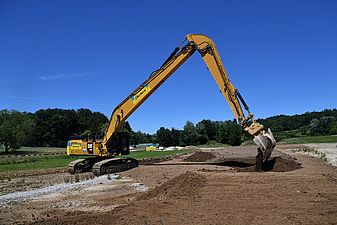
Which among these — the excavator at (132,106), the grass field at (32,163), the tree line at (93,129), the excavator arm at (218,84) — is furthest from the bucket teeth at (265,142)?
the tree line at (93,129)

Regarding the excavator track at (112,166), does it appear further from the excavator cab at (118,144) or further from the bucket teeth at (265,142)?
the bucket teeth at (265,142)

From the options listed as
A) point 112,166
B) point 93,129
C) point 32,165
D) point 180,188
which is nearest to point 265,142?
point 180,188

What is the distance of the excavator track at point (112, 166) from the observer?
1848cm

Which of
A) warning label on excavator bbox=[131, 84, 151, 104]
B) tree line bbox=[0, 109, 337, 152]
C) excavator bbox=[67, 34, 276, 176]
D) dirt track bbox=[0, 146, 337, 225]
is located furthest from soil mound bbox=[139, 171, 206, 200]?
tree line bbox=[0, 109, 337, 152]

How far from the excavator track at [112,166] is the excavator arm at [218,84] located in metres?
1.06

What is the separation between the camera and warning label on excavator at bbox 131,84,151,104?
19.7m

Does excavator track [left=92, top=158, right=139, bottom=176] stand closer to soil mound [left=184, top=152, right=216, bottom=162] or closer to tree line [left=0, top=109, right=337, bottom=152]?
soil mound [left=184, top=152, right=216, bottom=162]

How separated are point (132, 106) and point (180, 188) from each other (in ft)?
31.4

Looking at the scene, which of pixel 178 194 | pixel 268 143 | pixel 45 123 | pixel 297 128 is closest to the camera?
pixel 178 194

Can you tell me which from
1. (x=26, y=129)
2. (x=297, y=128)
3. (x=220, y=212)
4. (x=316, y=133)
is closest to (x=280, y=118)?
(x=297, y=128)

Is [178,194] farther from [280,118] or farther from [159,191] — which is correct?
[280,118]

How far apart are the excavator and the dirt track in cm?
495

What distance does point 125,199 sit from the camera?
1089 cm

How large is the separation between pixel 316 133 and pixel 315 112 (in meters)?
54.7
